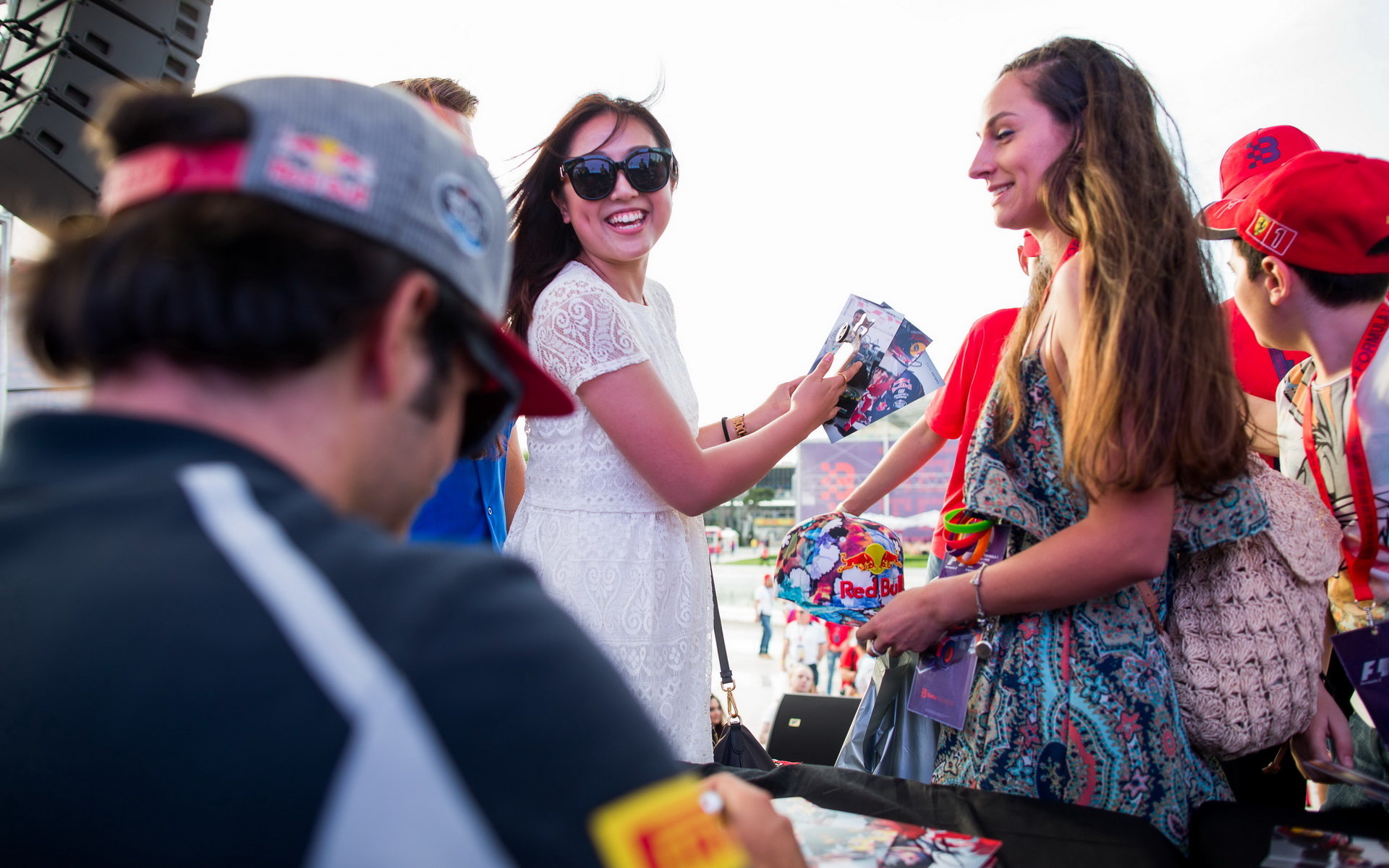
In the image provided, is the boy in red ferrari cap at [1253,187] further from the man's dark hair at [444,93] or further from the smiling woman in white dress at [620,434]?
the man's dark hair at [444,93]

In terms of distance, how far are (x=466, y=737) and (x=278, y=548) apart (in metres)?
0.14

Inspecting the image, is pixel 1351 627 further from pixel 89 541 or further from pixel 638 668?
pixel 89 541

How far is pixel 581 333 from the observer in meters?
1.78

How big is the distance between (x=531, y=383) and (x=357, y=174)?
0.84 feet

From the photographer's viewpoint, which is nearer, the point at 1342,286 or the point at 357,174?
the point at 357,174

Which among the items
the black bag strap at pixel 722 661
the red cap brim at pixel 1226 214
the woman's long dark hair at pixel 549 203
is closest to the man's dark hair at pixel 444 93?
the woman's long dark hair at pixel 549 203

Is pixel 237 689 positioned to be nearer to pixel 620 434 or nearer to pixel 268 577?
pixel 268 577

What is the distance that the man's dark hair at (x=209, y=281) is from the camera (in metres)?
0.51

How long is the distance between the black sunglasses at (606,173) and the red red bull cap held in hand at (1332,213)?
1387 millimetres

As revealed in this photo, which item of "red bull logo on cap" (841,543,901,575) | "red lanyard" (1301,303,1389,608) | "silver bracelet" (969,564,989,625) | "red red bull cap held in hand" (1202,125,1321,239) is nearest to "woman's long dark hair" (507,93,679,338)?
"red bull logo on cap" (841,543,901,575)

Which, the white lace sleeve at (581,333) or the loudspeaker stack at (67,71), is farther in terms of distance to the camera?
the loudspeaker stack at (67,71)

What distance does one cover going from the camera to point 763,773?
1.35 m

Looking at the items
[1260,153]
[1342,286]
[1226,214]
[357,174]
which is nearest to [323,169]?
[357,174]

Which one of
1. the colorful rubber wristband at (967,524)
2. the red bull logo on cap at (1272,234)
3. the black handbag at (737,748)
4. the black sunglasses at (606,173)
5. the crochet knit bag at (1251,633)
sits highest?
the black sunglasses at (606,173)
